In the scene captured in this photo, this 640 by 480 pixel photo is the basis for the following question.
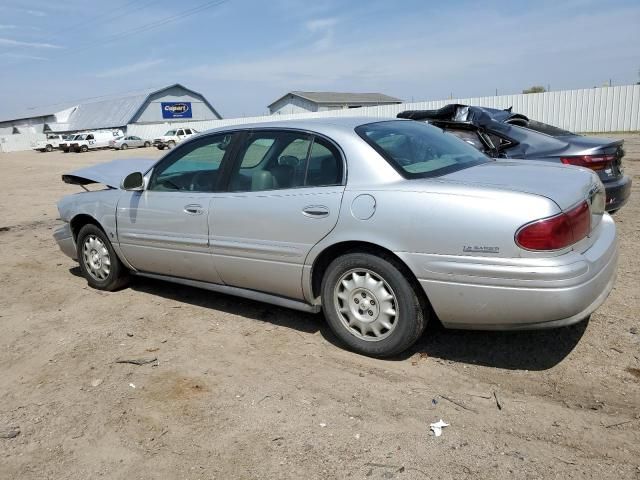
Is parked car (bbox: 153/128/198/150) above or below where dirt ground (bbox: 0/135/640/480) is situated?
above

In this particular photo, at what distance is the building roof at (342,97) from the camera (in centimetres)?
6088

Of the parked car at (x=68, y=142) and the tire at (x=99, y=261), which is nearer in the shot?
the tire at (x=99, y=261)

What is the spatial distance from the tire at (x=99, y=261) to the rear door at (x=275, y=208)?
151 centimetres

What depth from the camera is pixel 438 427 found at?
278cm

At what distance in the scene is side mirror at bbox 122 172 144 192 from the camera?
463cm

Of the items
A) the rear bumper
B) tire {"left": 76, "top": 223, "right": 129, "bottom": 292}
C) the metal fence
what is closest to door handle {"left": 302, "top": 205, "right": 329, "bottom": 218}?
tire {"left": 76, "top": 223, "right": 129, "bottom": 292}

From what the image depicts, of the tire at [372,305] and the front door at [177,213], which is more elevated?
the front door at [177,213]

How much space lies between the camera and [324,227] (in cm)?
349

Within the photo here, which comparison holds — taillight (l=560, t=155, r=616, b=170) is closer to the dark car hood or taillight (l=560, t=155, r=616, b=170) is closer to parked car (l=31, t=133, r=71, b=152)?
the dark car hood

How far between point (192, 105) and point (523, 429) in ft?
232

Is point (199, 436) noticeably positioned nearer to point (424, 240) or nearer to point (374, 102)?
point (424, 240)

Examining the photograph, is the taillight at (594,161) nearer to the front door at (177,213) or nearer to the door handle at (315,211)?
the door handle at (315,211)

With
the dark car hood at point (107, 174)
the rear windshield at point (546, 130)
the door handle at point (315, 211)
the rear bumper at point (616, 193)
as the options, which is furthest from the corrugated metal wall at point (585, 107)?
the door handle at point (315, 211)

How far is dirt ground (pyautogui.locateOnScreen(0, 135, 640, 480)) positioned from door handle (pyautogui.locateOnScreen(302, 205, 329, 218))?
96 centimetres
